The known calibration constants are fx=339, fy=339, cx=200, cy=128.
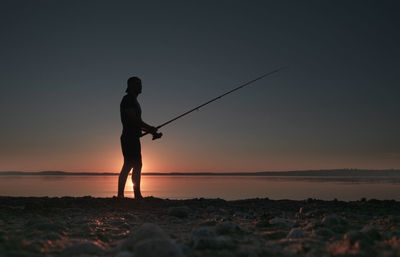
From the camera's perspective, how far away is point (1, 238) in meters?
3.23

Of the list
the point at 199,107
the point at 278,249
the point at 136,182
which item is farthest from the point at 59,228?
the point at 199,107

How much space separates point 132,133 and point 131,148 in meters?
0.35

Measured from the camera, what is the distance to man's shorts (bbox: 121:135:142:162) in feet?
24.9

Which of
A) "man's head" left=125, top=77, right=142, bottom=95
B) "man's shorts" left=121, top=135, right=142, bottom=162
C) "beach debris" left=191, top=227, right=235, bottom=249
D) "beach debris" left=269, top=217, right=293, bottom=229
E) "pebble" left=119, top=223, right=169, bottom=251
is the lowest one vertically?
"beach debris" left=269, top=217, right=293, bottom=229

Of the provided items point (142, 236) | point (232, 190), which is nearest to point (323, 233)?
point (142, 236)

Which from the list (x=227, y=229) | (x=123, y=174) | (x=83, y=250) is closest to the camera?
(x=83, y=250)

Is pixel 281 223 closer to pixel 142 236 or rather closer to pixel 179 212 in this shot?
pixel 179 212

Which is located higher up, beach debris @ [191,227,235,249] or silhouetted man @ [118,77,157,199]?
silhouetted man @ [118,77,157,199]

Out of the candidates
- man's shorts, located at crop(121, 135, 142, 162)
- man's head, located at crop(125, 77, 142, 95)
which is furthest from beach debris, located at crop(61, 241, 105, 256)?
man's head, located at crop(125, 77, 142, 95)

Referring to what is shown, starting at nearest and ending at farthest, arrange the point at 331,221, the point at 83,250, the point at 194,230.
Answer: the point at 83,250 < the point at 194,230 < the point at 331,221

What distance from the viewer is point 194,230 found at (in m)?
3.72

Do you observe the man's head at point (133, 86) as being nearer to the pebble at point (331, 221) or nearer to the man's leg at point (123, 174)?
the man's leg at point (123, 174)

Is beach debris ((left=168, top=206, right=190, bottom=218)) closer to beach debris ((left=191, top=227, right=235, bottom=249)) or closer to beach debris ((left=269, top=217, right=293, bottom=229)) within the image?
beach debris ((left=269, top=217, right=293, bottom=229))

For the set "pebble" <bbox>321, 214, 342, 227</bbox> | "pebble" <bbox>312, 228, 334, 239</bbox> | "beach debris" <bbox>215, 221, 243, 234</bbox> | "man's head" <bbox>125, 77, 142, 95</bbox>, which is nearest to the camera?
"pebble" <bbox>312, 228, 334, 239</bbox>
